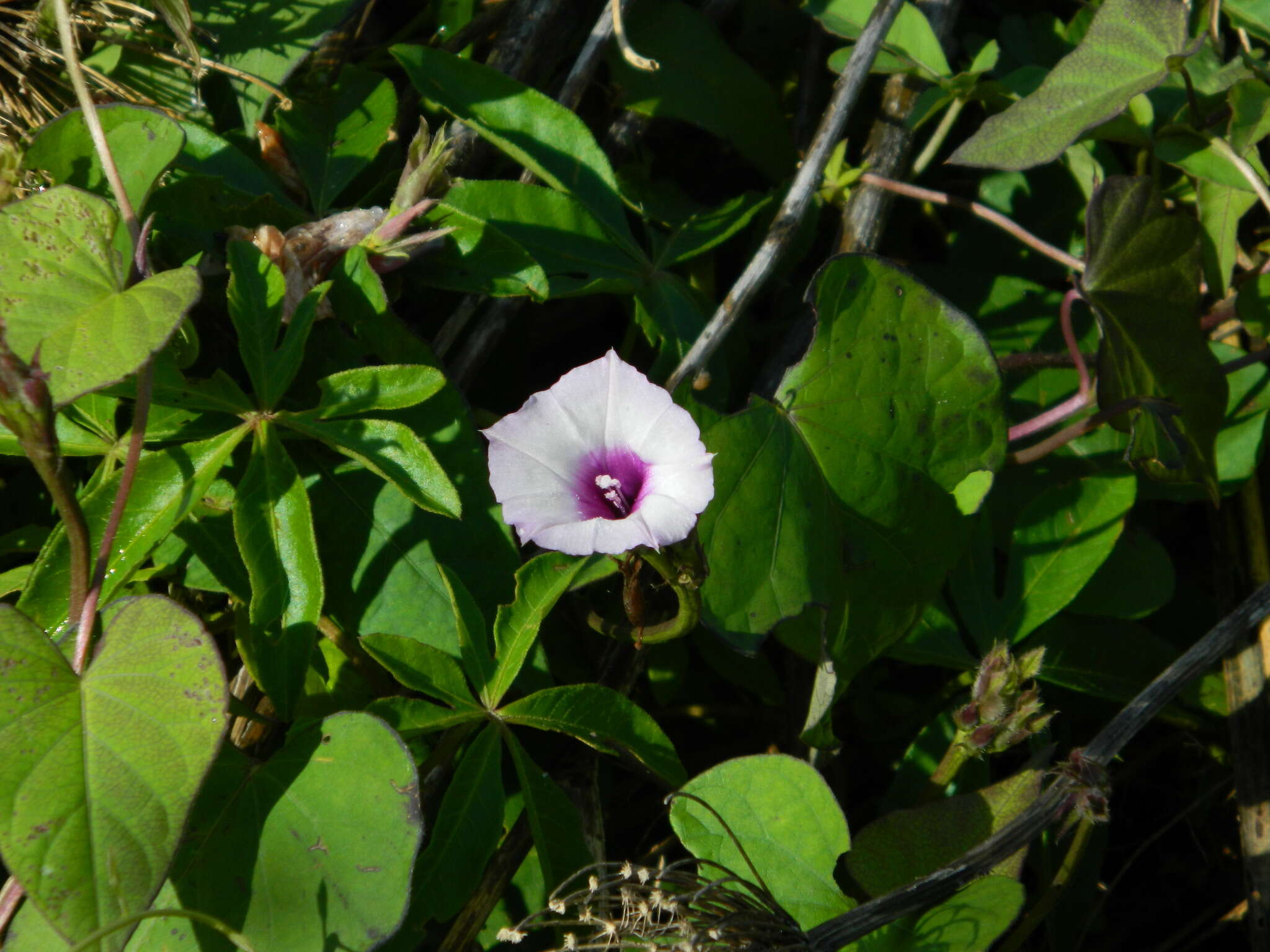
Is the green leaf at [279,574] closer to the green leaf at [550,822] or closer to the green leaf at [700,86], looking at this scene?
the green leaf at [550,822]

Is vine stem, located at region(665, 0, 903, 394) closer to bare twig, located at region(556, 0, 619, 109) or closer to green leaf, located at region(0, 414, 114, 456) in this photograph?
bare twig, located at region(556, 0, 619, 109)

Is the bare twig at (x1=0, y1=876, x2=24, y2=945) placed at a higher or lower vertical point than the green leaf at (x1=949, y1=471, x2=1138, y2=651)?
lower

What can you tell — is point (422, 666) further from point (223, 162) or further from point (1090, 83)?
point (1090, 83)

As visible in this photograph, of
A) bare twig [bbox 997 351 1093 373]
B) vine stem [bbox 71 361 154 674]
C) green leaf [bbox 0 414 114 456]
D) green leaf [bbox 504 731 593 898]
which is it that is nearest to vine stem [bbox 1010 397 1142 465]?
bare twig [bbox 997 351 1093 373]

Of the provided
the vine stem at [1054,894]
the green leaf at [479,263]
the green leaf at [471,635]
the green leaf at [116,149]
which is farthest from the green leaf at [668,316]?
the vine stem at [1054,894]

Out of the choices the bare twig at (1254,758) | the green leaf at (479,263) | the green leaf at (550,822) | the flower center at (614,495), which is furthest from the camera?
the bare twig at (1254,758)

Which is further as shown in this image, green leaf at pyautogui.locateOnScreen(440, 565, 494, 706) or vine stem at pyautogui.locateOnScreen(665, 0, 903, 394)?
vine stem at pyautogui.locateOnScreen(665, 0, 903, 394)

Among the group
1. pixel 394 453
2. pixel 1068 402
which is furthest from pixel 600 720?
pixel 1068 402
